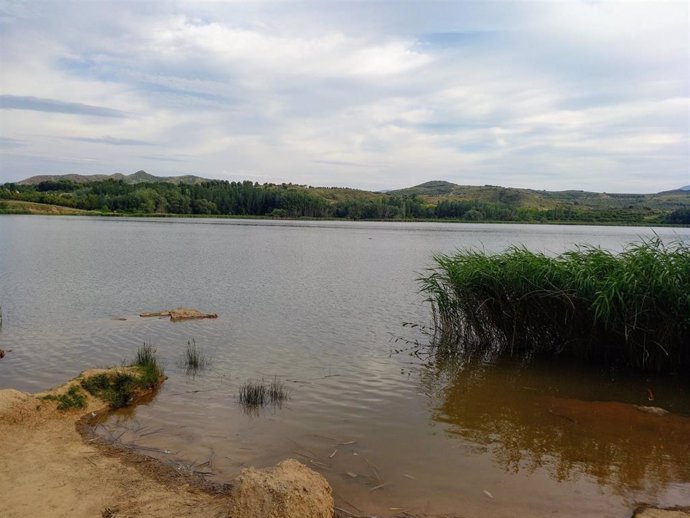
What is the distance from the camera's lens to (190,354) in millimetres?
13305

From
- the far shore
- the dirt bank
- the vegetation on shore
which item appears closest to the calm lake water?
the vegetation on shore

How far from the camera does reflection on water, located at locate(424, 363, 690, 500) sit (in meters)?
8.17

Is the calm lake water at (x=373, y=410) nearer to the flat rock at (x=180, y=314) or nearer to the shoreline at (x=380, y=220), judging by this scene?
the flat rock at (x=180, y=314)

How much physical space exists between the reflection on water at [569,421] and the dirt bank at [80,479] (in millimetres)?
4171

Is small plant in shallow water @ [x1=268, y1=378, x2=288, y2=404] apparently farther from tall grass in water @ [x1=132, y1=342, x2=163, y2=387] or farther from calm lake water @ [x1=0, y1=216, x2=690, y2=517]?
tall grass in water @ [x1=132, y1=342, x2=163, y2=387]

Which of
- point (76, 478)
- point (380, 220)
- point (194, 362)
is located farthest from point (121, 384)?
point (380, 220)

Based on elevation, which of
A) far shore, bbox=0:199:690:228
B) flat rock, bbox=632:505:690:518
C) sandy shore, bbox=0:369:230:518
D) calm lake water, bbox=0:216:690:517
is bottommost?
calm lake water, bbox=0:216:690:517

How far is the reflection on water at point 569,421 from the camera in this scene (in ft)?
26.8

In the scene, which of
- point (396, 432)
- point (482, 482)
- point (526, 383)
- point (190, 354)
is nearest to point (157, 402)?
point (190, 354)

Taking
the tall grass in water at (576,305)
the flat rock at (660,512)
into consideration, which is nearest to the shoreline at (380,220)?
the tall grass in water at (576,305)

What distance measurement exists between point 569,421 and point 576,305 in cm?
389

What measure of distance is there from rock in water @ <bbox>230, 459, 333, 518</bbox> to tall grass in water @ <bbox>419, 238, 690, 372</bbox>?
8511mm

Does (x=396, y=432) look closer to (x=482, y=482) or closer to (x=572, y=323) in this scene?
(x=482, y=482)

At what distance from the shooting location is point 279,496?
5543mm
